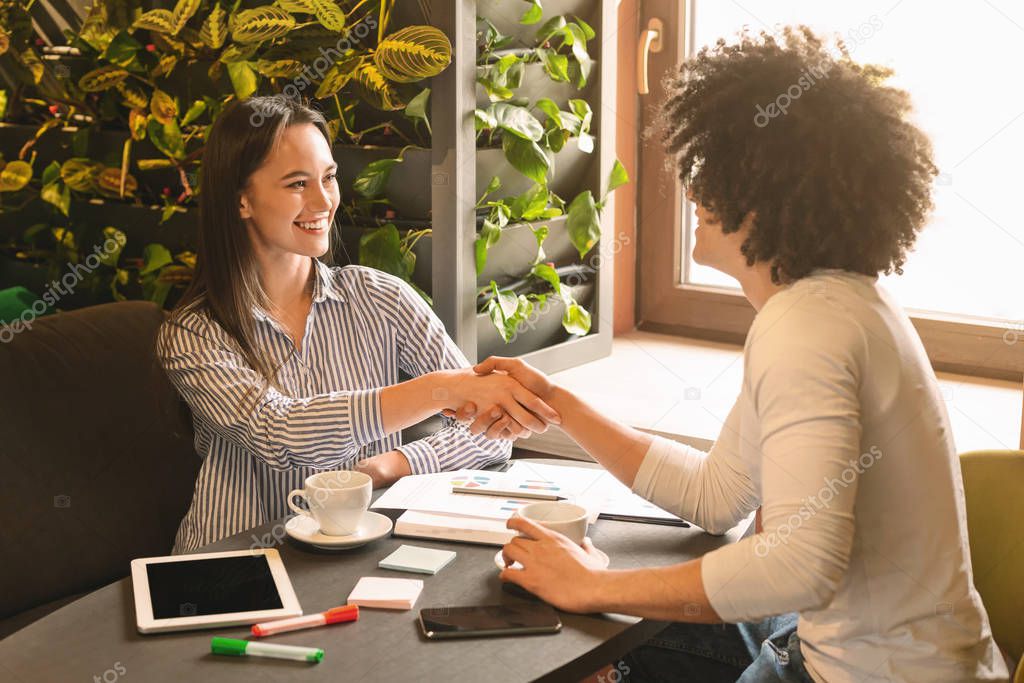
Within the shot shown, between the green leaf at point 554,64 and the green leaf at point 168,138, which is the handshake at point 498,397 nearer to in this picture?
the green leaf at point 554,64

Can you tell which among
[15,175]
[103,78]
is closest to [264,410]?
[103,78]

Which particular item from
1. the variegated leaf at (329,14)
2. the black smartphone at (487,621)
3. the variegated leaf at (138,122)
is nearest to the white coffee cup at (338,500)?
the black smartphone at (487,621)

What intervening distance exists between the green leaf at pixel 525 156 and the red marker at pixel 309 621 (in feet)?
4.39

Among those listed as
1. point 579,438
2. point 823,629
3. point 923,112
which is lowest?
point 823,629

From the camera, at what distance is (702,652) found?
1561 millimetres

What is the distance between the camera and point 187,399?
1826mm

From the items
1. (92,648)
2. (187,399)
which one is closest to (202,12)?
(187,399)

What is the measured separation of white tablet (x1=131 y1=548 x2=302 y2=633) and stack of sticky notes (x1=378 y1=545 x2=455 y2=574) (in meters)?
0.14

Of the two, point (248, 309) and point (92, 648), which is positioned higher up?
point (248, 309)

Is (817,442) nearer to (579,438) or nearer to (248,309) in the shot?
(579,438)

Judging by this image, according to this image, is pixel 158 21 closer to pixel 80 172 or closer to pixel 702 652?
pixel 80 172

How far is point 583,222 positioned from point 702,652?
125cm

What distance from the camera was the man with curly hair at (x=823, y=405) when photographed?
1.14 m

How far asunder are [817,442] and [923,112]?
45 centimetres
